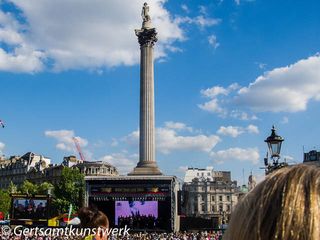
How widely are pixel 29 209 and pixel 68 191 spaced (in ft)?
141

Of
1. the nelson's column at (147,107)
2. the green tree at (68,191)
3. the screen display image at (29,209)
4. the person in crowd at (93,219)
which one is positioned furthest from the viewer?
the green tree at (68,191)

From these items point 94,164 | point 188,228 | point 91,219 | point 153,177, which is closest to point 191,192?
point 94,164

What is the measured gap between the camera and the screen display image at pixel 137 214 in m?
57.7

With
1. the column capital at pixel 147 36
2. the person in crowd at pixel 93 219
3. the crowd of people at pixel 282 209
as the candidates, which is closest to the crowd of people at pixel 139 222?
the column capital at pixel 147 36

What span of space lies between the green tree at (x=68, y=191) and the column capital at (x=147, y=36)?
3265cm

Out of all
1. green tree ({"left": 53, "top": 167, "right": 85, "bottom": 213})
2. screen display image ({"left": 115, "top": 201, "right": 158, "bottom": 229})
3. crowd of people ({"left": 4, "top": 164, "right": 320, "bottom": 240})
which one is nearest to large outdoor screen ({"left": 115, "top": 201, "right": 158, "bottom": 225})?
screen display image ({"left": 115, "top": 201, "right": 158, "bottom": 229})

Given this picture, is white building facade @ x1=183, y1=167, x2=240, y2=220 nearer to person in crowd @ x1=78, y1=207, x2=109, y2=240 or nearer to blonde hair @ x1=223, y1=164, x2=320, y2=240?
person in crowd @ x1=78, y1=207, x2=109, y2=240

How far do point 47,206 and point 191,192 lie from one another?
9100 centimetres

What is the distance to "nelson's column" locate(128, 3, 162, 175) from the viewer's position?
2643 inches

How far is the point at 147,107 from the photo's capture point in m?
69.1

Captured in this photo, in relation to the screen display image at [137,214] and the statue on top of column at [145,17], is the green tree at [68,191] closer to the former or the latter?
the statue on top of column at [145,17]

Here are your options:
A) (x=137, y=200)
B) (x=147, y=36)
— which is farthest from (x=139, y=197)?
(x=147, y=36)

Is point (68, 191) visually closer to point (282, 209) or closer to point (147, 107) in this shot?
point (147, 107)

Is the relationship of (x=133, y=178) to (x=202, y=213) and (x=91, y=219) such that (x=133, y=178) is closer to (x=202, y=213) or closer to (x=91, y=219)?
(x=91, y=219)
